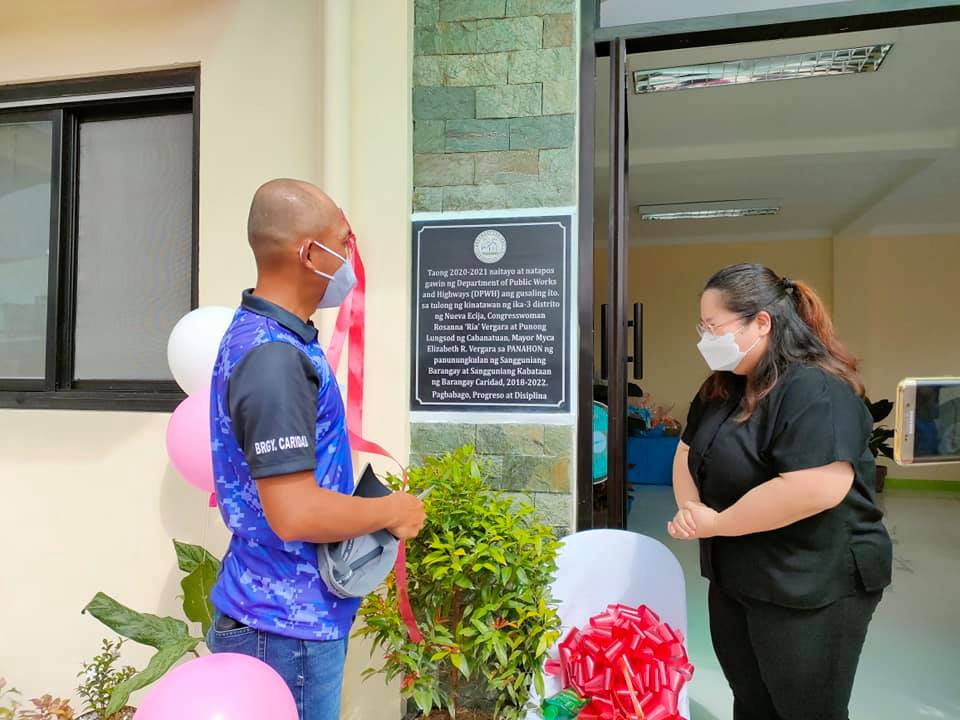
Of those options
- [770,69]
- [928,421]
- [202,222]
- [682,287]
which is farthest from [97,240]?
[682,287]

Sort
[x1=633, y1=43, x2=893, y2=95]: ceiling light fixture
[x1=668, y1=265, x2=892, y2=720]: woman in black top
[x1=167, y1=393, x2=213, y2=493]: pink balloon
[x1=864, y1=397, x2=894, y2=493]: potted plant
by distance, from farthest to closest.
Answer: [x1=864, y1=397, x2=894, y2=493]: potted plant → [x1=633, y1=43, x2=893, y2=95]: ceiling light fixture → [x1=167, y1=393, x2=213, y2=493]: pink balloon → [x1=668, y1=265, x2=892, y2=720]: woman in black top

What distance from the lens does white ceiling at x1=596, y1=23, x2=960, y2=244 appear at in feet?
10.5

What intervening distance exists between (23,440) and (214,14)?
67.7 inches

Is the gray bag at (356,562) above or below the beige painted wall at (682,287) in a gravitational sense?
below

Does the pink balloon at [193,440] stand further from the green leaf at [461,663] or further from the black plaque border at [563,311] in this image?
the green leaf at [461,663]

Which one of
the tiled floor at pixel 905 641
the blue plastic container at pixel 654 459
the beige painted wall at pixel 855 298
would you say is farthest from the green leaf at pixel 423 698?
the beige painted wall at pixel 855 298

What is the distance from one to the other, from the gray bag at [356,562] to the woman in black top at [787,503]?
810mm

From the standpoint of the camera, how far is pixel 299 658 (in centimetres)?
110

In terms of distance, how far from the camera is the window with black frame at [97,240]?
7.55 feet

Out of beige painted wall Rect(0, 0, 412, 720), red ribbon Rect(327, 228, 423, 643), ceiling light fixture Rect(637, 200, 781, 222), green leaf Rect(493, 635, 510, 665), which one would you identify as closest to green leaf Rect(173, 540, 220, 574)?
beige painted wall Rect(0, 0, 412, 720)

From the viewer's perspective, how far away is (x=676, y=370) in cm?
758

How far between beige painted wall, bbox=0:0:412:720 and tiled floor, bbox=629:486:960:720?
142cm

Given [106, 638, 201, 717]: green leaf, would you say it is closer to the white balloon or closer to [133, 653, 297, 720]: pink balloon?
[133, 653, 297, 720]: pink balloon

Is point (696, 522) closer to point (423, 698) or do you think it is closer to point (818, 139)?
point (423, 698)
